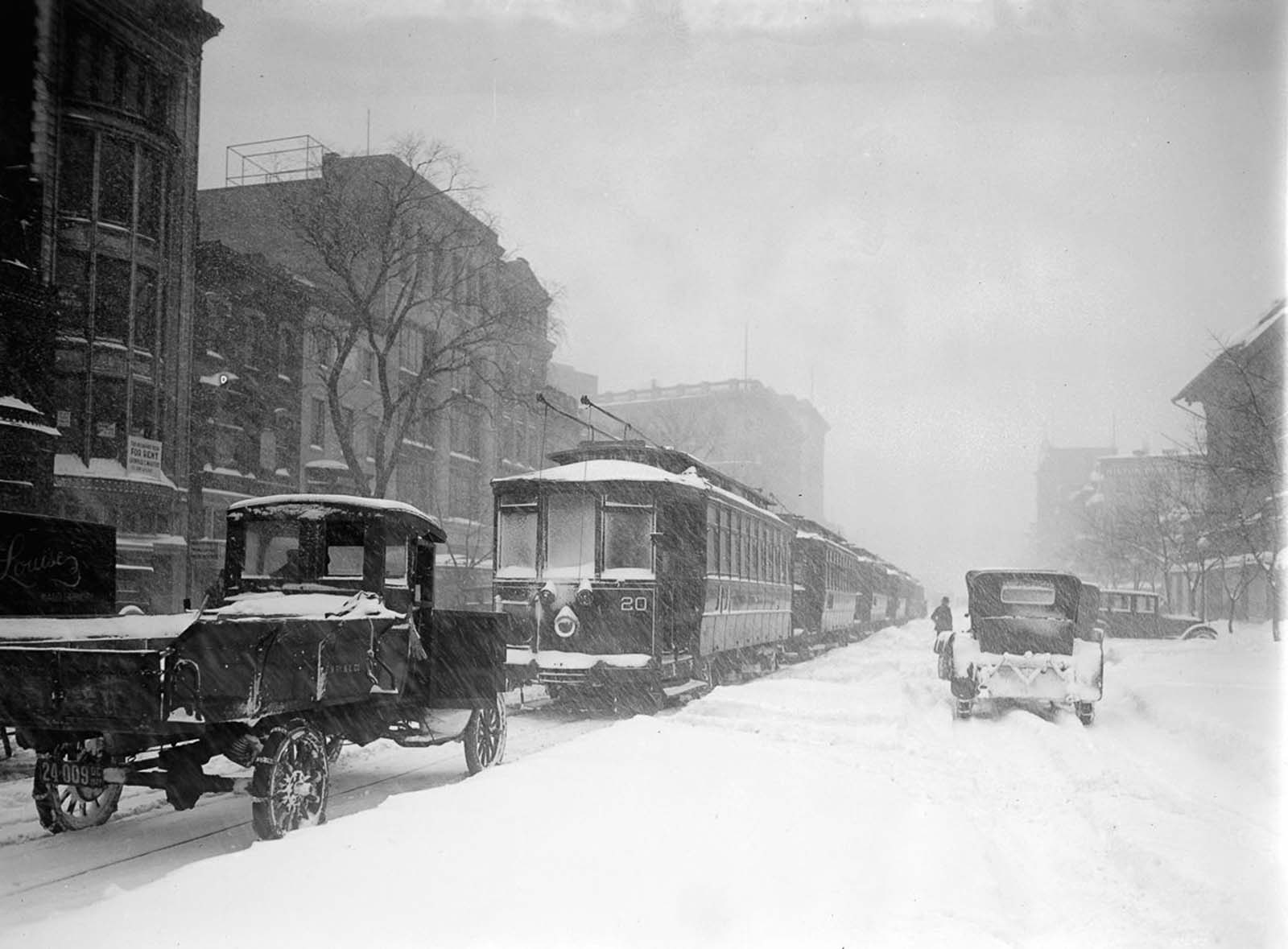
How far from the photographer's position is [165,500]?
2283cm

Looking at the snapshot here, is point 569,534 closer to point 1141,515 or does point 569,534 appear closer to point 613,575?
point 613,575

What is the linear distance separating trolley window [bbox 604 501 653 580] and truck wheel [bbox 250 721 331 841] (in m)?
7.27

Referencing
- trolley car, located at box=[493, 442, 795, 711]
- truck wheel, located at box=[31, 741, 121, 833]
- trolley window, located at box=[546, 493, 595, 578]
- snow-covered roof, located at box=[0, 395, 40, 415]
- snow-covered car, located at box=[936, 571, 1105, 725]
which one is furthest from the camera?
snow-covered roof, located at box=[0, 395, 40, 415]

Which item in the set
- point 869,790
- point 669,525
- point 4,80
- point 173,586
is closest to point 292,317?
point 173,586

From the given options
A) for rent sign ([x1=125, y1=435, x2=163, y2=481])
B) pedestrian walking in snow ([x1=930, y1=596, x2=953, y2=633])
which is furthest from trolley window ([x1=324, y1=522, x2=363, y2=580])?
pedestrian walking in snow ([x1=930, y1=596, x2=953, y2=633])

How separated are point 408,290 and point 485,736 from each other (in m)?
18.3

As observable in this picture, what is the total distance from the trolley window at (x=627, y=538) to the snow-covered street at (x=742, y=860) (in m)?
4.20

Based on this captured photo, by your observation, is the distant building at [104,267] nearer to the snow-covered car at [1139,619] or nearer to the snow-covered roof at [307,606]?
the snow-covered roof at [307,606]

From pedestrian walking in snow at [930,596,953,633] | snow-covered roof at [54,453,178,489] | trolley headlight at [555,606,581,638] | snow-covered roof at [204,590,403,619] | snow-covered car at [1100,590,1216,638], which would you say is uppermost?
snow-covered roof at [54,453,178,489]

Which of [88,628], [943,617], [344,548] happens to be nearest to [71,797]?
[88,628]

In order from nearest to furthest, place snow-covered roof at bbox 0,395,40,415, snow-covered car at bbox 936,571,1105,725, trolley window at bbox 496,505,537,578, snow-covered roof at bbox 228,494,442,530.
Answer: snow-covered roof at bbox 228,494,442,530 < snow-covered car at bbox 936,571,1105,725 < trolley window at bbox 496,505,537,578 < snow-covered roof at bbox 0,395,40,415

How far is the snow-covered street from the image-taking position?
4.77 m

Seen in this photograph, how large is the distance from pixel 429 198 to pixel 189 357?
6.53 m

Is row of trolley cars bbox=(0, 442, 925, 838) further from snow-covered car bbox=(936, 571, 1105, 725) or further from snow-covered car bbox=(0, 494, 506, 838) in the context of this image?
snow-covered car bbox=(936, 571, 1105, 725)
